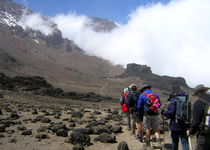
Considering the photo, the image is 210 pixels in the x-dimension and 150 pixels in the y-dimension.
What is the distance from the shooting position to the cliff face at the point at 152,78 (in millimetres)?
134850

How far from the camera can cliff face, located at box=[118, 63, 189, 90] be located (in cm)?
13485

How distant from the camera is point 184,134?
6562mm

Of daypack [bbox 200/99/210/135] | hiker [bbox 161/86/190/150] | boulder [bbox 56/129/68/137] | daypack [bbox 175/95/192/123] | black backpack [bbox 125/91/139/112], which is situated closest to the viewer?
daypack [bbox 200/99/210/135]

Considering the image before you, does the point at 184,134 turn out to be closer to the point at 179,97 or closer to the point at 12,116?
the point at 179,97

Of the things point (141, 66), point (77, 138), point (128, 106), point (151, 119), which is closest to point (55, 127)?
point (77, 138)

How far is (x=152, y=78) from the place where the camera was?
5753 inches

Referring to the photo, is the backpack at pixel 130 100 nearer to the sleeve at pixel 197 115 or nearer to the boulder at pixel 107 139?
the boulder at pixel 107 139

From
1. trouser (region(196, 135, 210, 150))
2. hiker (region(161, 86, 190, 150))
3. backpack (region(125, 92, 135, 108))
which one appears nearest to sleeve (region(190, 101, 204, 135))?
trouser (region(196, 135, 210, 150))

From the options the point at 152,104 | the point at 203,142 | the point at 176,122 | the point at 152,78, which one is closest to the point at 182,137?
the point at 176,122

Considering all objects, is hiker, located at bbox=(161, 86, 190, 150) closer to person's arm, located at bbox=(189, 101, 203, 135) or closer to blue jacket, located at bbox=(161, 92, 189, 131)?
blue jacket, located at bbox=(161, 92, 189, 131)

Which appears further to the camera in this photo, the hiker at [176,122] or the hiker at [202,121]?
the hiker at [176,122]

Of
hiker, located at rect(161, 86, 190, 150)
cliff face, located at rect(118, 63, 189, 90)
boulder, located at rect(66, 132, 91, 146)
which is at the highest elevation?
cliff face, located at rect(118, 63, 189, 90)

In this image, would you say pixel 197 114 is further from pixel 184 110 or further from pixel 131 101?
pixel 131 101

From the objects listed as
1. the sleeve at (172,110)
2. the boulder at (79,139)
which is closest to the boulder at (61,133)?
the boulder at (79,139)
